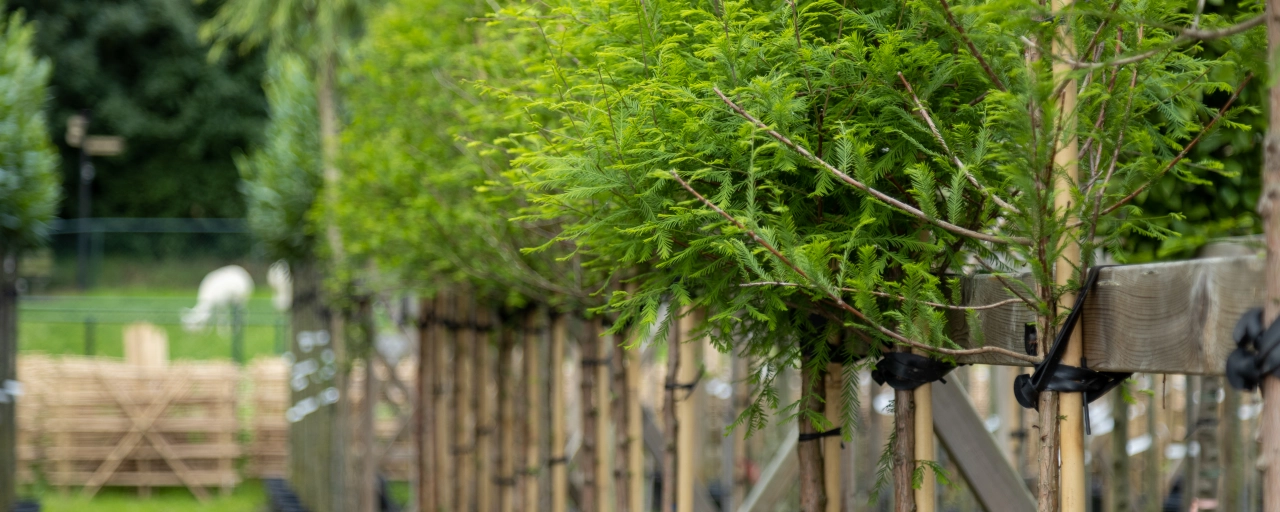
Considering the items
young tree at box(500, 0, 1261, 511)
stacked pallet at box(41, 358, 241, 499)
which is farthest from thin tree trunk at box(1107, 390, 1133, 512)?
stacked pallet at box(41, 358, 241, 499)

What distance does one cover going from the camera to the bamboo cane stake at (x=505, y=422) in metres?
6.43

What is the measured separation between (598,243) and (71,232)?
2659 cm

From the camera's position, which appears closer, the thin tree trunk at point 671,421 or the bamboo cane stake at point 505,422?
the thin tree trunk at point 671,421

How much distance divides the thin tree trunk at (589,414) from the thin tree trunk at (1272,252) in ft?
12.0

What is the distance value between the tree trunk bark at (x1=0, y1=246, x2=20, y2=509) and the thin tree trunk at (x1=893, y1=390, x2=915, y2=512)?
24.2ft

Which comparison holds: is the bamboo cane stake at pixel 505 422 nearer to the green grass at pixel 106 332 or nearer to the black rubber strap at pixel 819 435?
the black rubber strap at pixel 819 435

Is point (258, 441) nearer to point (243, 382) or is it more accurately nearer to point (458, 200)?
point (243, 382)

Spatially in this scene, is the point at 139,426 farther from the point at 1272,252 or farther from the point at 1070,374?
the point at 1272,252

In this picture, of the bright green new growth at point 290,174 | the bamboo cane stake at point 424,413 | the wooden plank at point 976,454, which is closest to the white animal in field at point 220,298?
the bright green new growth at point 290,174

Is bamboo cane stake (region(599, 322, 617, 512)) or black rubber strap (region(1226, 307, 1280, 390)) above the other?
black rubber strap (region(1226, 307, 1280, 390))

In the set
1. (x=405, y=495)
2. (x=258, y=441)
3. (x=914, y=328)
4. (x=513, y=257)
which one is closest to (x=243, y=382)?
(x=258, y=441)

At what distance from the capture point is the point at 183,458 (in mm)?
12516

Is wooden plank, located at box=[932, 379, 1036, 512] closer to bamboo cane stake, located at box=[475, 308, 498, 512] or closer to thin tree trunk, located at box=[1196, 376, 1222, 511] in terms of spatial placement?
thin tree trunk, located at box=[1196, 376, 1222, 511]

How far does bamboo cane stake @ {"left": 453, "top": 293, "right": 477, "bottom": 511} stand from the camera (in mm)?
6820
